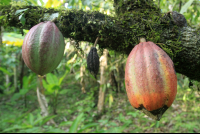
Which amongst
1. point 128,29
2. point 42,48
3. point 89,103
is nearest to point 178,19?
point 128,29

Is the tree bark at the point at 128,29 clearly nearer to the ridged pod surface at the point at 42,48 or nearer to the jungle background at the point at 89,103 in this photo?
the ridged pod surface at the point at 42,48

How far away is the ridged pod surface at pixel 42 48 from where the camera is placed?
2.79ft

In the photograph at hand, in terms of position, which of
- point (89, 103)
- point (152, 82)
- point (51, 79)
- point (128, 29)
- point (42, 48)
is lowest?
Result: point (89, 103)

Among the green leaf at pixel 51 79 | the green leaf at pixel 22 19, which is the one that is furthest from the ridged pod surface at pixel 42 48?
the green leaf at pixel 51 79

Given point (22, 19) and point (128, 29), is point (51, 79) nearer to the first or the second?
point (22, 19)

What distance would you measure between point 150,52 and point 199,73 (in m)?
0.66

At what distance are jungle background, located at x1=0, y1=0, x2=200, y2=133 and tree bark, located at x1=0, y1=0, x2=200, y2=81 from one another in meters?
0.30

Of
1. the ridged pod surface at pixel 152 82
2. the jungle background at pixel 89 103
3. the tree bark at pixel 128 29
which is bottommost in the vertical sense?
the jungle background at pixel 89 103

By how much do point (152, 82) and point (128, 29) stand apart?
0.53 meters

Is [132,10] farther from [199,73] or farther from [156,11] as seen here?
[199,73]

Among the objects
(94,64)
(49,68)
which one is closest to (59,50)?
(49,68)

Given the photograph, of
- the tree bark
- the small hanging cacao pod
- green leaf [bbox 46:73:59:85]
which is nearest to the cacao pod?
the tree bark

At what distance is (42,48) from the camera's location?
849 millimetres

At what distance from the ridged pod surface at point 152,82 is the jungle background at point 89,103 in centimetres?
79
